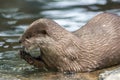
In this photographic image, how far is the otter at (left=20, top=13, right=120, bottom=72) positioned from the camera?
257 inches

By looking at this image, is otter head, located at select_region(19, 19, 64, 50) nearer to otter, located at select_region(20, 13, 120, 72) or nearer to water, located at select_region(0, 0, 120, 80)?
otter, located at select_region(20, 13, 120, 72)

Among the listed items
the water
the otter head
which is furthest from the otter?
the water

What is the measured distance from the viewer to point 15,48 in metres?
8.02

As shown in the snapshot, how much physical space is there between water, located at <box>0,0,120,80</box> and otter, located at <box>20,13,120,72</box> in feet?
1.09

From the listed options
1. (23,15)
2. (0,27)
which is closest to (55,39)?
(0,27)

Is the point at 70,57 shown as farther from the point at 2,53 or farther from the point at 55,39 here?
the point at 2,53

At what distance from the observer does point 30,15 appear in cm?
1060

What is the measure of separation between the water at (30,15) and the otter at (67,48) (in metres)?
0.33

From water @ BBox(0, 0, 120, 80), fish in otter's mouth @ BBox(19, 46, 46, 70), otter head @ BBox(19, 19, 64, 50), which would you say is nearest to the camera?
otter head @ BBox(19, 19, 64, 50)

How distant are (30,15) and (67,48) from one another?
4.16 meters

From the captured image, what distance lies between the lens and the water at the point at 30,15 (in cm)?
734

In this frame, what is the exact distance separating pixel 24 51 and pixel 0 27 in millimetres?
3024

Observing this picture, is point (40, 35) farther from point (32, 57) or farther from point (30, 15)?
point (30, 15)

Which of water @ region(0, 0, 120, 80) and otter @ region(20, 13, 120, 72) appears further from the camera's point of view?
water @ region(0, 0, 120, 80)
